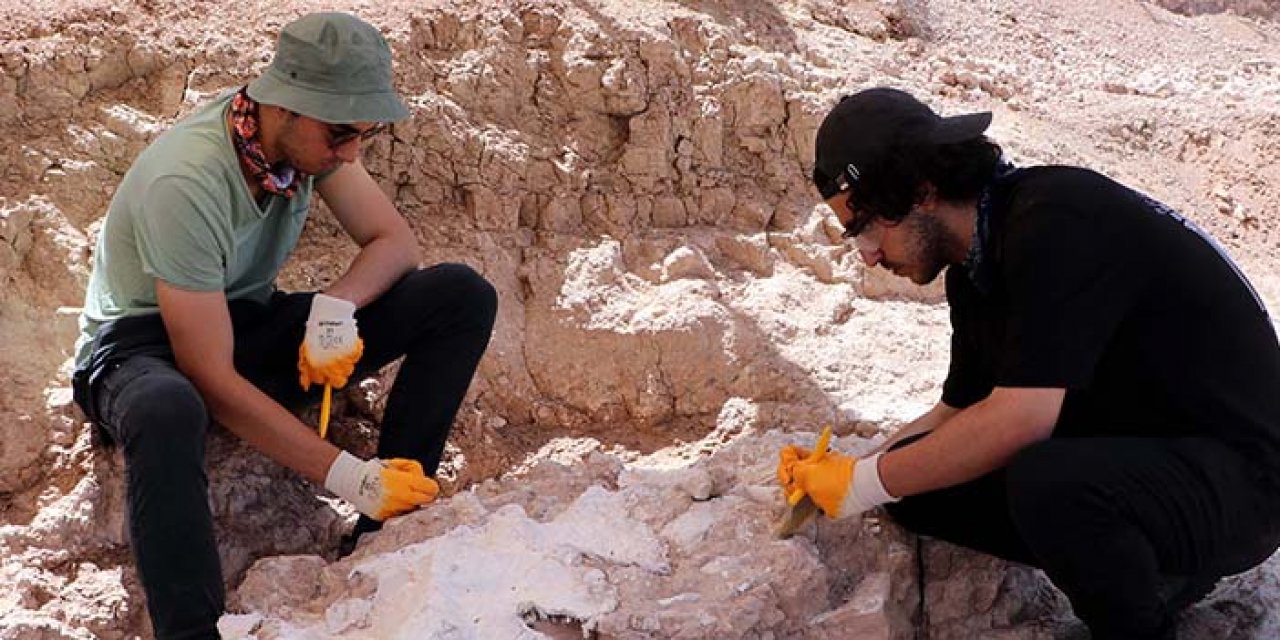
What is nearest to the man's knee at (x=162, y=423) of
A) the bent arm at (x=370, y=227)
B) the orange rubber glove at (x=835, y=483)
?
the bent arm at (x=370, y=227)

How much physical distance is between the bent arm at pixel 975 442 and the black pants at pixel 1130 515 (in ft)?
0.13

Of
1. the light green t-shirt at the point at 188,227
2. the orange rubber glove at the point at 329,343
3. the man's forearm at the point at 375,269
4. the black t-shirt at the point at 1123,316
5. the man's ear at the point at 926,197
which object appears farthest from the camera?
the man's forearm at the point at 375,269

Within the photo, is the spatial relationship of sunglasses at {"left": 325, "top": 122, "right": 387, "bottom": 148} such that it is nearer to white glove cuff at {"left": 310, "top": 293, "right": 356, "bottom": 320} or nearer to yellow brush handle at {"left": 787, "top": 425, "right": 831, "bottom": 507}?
white glove cuff at {"left": 310, "top": 293, "right": 356, "bottom": 320}

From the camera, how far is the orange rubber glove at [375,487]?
241 cm

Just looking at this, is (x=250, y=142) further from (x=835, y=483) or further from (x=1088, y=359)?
(x=1088, y=359)

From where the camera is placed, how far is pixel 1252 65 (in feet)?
17.5

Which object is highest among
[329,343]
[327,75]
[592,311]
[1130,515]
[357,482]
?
[327,75]

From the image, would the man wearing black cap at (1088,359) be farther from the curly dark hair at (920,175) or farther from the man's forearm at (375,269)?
the man's forearm at (375,269)

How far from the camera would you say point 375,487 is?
7.90ft

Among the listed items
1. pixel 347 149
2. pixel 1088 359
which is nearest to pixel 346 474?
pixel 347 149

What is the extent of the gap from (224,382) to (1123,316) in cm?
159

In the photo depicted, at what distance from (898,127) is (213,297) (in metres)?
1.28

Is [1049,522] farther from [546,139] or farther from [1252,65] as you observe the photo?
[1252,65]

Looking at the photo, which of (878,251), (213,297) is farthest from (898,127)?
(213,297)
